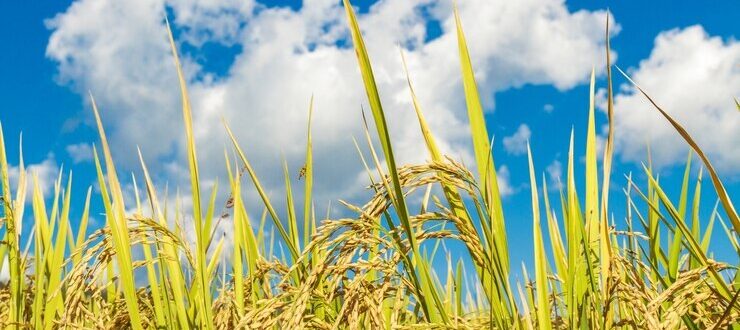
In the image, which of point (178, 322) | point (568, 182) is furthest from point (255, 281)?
point (568, 182)

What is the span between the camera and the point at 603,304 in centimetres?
173

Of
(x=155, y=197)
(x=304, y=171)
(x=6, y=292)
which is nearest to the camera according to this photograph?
(x=155, y=197)

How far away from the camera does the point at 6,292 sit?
3225 mm

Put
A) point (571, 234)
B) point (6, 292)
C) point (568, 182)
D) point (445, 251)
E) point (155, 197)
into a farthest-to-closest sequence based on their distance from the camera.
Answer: point (445, 251) < point (6, 292) < point (155, 197) < point (568, 182) < point (571, 234)

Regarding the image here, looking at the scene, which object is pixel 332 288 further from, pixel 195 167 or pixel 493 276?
pixel 195 167

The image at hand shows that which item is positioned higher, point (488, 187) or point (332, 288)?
point (488, 187)

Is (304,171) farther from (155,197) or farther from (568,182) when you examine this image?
(568,182)

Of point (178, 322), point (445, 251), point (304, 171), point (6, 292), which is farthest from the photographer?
point (445, 251)

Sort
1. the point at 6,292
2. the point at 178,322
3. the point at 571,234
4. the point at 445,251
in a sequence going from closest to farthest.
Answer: the point at 571,234, the point at 178,322, the point at 6,292, the point at 445,251

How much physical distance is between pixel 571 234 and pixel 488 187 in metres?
0.28

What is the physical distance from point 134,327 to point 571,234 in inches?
47.4

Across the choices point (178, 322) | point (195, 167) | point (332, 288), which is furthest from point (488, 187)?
point (178, 322)

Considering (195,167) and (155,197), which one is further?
(155,197)

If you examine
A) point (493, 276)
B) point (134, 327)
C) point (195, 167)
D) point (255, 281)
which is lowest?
point (493, 276)
